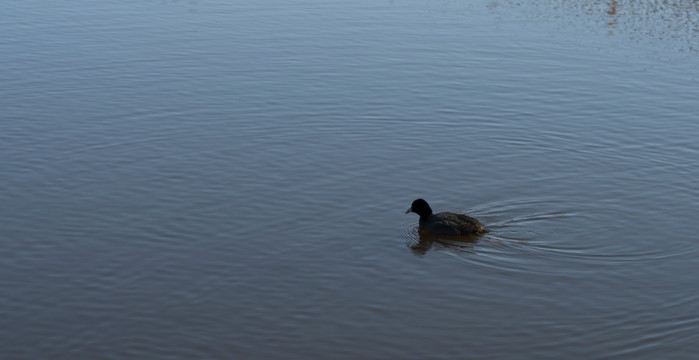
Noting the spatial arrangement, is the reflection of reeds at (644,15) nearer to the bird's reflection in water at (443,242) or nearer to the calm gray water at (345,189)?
the calm gray water at (345,189)

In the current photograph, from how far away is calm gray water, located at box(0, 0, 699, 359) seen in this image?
10406 millimetres

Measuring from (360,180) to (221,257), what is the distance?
11.7ft

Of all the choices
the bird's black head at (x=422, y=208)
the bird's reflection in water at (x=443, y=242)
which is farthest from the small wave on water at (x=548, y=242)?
the bird's black head at (x=422, y=208)

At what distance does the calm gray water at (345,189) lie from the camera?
10.4 metres

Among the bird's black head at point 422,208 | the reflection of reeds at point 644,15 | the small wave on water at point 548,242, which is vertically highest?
the reflection of reeds at point 644,15

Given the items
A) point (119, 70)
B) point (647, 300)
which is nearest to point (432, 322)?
point (647, 300)

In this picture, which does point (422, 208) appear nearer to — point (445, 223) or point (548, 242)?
point (445, 223)

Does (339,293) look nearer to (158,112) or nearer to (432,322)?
(432,322)

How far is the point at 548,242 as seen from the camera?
12.6 meters

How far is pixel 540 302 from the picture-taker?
11.0 metres

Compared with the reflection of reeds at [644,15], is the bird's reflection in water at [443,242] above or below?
below

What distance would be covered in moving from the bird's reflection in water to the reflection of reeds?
44.9 ft

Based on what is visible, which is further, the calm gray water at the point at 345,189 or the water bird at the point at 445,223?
the water bird at the point at 445,223

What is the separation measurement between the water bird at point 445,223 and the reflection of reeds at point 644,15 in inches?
533
